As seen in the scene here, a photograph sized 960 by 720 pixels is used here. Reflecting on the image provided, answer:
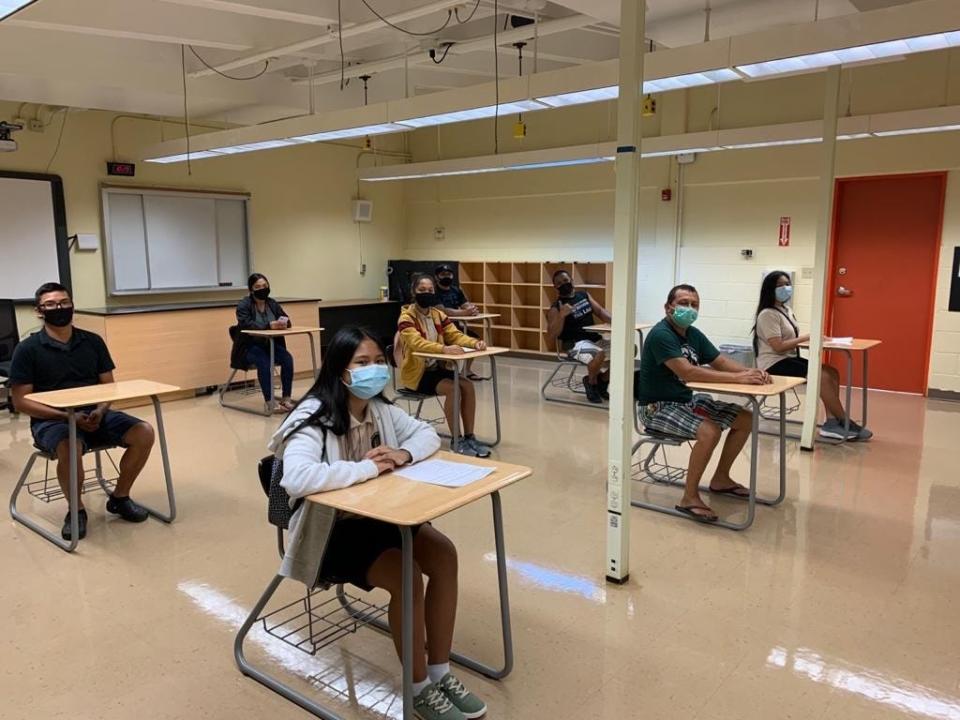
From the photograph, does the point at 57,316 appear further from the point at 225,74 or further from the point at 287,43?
the point at 225,74

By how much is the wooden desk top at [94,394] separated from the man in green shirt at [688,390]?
2.46 metres

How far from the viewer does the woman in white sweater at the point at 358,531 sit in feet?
6.81

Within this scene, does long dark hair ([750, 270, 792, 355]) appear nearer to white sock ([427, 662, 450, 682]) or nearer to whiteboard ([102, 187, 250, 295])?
white sock ([427, 662, 450, 682])

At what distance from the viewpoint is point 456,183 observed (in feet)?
32.9

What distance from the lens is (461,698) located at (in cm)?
214

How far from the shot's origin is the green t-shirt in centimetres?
375

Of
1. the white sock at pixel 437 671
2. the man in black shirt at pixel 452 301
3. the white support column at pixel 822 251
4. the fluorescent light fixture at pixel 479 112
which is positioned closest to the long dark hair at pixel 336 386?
the white sock at pixel 437 671

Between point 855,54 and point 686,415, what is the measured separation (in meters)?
1.90

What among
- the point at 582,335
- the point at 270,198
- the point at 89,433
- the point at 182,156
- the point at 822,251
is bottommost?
the point at 89,433

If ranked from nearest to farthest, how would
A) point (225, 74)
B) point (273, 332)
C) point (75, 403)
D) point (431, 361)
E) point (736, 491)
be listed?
point (75, 403)
point (736, 491)
point (431, 361)
point (273, 332)
point (225, 74)

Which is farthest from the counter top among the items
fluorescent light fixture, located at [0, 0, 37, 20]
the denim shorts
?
fluorescent light fixture, located at [0, 0, 37, 20]

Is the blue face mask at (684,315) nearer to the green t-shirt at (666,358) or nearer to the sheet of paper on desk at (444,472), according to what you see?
the green t-shirt at (666,358)

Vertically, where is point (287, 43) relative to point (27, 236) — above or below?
above

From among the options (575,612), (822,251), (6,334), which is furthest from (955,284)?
(6,334)
